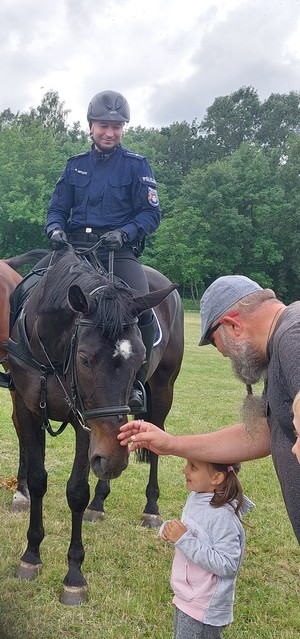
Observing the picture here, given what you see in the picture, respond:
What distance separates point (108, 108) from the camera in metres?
4.11

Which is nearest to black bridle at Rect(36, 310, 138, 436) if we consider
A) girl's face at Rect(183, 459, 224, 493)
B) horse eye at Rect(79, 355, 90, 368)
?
horse eye at Rect(79, 355, 90, 368)

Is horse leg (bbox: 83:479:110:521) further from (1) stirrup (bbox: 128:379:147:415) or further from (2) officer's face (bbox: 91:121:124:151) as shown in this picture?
(2) officer's face (bbox: 91:121:124:151)

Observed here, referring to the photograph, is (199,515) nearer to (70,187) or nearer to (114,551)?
(114,551)

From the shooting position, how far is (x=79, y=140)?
5625 centimetres

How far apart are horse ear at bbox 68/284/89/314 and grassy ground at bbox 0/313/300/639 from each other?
6.11 ft

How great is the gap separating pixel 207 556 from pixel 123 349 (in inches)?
43.8

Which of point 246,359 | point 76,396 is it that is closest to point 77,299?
point 76,396

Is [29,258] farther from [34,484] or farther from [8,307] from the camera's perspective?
[34,484]

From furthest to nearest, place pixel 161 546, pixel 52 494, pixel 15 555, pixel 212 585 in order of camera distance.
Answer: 1. pixel 52 494
2. pixel 161 546
3. pixel 15 555
4. pixel 212 585

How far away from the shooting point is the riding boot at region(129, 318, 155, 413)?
10.7ft

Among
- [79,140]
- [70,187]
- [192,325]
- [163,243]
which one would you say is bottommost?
[192,325]

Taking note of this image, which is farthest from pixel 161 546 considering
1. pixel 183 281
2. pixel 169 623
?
pixel 183 281

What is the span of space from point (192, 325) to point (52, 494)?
23665 millimetres

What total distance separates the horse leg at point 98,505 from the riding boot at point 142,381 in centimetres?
117
